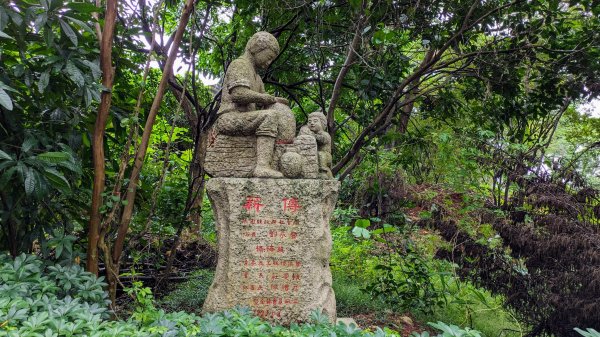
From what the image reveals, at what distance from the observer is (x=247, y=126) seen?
12.4 ft

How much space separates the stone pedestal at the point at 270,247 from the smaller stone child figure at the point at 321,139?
0.90 ft

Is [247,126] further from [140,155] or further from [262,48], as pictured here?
[140,155]

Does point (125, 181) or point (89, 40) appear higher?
point (89, 40)

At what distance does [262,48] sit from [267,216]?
1457 mm

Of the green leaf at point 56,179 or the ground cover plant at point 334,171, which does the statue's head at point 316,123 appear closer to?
the ground cover plant at point 334,171

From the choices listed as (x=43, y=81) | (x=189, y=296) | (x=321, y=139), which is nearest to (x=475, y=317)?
(x=321, y=139)

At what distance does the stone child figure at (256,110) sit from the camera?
3740mm

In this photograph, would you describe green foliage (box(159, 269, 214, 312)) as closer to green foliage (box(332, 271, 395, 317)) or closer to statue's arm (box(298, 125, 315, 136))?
green foliage (box(332, 271, 395, 317))

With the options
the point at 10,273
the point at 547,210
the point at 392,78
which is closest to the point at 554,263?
the point at 547,210

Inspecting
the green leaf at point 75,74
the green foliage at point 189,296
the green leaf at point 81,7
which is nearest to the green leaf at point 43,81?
the green leaf at point 75,74

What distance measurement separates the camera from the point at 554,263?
4.01 meters

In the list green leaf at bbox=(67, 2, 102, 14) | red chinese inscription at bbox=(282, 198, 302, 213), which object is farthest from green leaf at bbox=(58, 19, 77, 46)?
red chinese inscription at bbox=(282, 198, 302, 213)

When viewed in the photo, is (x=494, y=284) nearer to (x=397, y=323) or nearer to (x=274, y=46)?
(x=397, y=323)

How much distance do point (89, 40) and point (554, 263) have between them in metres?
4.16
